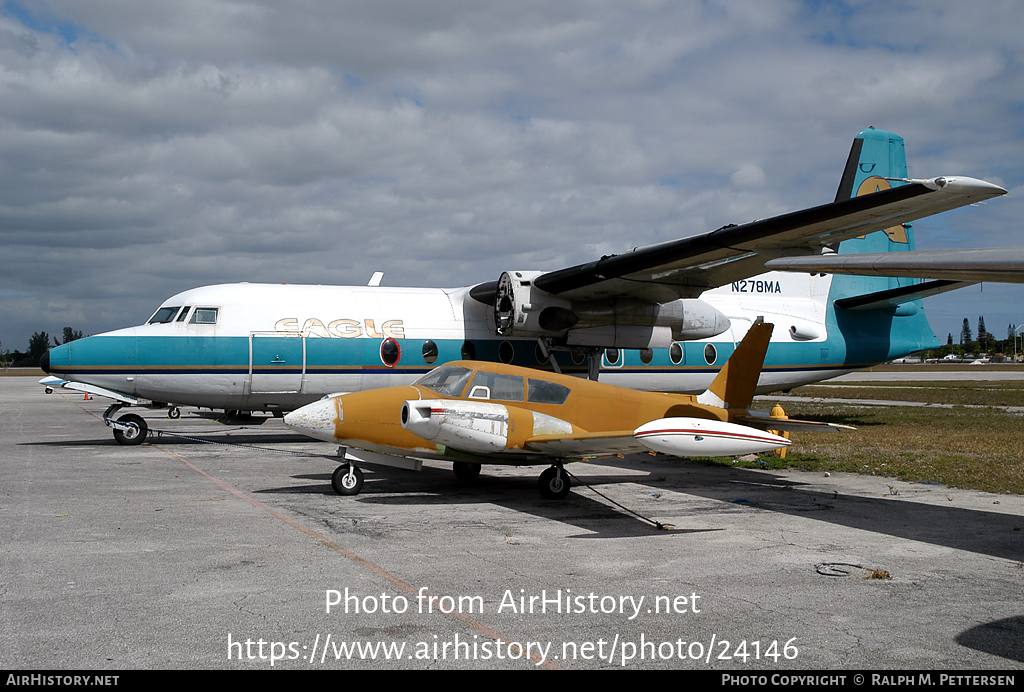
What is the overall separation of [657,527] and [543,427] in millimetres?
2230

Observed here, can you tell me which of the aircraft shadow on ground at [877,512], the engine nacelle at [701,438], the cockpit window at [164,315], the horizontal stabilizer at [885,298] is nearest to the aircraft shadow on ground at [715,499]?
the aircraft shadow on ground at [877,512]

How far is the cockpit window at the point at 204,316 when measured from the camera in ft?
52.4

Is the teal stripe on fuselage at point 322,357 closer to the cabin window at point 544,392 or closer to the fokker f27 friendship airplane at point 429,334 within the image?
the fokker f27 friendship airplane at point 429,334

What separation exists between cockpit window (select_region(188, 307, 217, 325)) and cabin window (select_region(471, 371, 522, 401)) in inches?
315

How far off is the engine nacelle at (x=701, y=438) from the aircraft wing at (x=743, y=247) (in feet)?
6.37

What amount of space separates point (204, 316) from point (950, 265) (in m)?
14.3

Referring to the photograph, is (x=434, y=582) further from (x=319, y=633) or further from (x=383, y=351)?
(x=383, y=351)

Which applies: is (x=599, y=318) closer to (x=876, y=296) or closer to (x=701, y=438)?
(x=701, y=438)

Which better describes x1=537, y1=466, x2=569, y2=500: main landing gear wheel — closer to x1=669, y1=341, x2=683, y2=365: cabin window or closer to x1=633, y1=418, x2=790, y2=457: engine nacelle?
x1=633, y1=418, x2=790, y2=457: engine nacelle

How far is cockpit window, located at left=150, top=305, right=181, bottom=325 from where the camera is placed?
52.7 feet

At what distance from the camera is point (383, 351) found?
16.6 m

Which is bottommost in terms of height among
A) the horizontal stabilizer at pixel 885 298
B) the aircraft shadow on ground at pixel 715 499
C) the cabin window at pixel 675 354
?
the aircraft shadow on ground at pixel 715 499

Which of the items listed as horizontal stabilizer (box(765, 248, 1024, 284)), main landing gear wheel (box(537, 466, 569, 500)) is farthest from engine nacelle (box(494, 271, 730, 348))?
horizontal stabilizer (box(765, 248, 1024, 284))

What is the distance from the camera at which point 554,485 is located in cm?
1061
